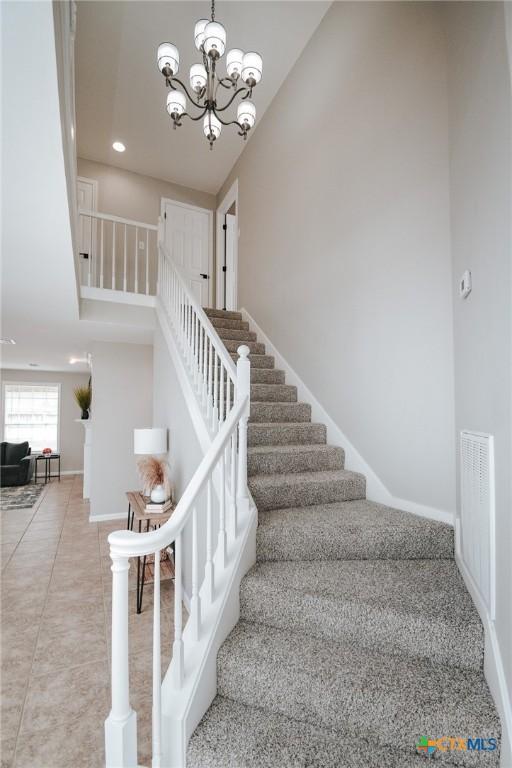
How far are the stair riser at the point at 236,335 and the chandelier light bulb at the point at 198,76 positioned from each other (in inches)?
90.1

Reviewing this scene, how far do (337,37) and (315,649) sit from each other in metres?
4.58

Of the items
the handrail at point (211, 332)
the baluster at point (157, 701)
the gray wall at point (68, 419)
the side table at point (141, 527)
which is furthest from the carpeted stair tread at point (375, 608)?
the gray wall at point (68, 419)

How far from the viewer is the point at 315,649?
154 cm

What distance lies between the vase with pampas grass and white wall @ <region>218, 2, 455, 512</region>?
1.53 meters

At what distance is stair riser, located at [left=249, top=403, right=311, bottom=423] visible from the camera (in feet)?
10.5

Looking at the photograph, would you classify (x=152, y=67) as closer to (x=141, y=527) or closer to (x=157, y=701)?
(x=141, y=527)

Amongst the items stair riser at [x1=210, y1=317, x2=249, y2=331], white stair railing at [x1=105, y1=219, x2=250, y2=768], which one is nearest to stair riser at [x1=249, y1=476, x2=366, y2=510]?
white stair railing at [x1=105, y1=219, x2=250, y2=768]

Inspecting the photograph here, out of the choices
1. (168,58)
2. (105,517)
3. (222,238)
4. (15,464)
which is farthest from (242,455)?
(15,464)

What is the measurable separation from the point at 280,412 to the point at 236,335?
1.55 m

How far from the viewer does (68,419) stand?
8.90m

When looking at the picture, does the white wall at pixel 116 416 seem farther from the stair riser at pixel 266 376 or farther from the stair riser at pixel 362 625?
the stair riser at pixel 362 625

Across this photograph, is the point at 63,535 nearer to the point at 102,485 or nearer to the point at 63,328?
the point at 102,485

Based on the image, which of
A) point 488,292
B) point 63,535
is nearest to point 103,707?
point 488,292

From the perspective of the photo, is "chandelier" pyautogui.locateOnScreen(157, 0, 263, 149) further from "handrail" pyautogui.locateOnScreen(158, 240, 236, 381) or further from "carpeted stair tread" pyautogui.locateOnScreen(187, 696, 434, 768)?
"carpeted stair tread" pyautogui.locateOnScreen(187, 696, 434, 768)
